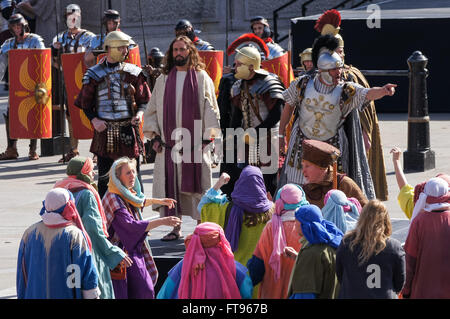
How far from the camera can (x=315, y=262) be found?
6.23 meters

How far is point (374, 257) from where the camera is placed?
243 inches

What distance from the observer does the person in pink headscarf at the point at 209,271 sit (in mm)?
6375

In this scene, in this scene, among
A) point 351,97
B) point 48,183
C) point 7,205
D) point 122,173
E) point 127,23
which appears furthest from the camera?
point 127,23

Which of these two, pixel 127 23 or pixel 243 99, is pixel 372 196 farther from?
pixel 127 23

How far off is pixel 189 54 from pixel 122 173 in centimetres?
268

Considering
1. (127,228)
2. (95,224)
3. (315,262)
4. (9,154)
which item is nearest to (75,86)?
(9,154)

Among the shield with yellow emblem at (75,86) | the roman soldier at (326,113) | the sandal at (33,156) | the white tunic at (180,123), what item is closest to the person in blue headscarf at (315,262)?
the roman soldier at (326,113)

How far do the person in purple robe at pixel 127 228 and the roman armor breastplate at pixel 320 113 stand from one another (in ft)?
6.70

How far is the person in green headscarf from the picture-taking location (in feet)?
23.8

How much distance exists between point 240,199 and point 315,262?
1.25 metres

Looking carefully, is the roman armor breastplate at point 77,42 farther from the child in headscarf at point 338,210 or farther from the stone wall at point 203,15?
the stone wall at point 203,15

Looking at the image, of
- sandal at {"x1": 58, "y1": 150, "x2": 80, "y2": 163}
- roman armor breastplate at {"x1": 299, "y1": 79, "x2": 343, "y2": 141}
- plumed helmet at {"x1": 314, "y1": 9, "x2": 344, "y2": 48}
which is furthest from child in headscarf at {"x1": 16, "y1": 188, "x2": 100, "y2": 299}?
sandal at {"x1": 58, "y1": 150, "x2": 80, "y2": 163}
